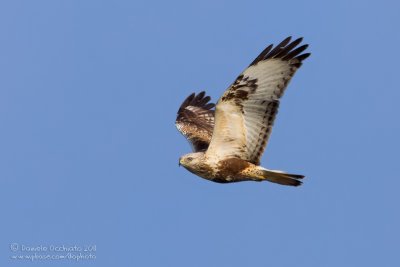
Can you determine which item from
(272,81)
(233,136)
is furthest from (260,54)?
(233,136)

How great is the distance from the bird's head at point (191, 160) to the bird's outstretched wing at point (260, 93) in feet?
2.00

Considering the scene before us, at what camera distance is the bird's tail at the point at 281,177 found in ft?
40.4

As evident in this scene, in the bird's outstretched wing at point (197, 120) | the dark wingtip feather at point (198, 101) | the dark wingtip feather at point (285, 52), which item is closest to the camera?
the dark wingtip feather at point (285, 52)

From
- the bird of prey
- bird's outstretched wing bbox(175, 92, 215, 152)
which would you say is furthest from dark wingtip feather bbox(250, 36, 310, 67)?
bird's outstretched wing bbox(175, 92, 215, 152)

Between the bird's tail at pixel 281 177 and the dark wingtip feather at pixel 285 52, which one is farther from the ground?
the dark wingtip feather at pixel 285 52

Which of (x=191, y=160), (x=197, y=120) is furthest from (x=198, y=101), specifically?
(x=191, y=160)

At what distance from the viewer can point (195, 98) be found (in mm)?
17531

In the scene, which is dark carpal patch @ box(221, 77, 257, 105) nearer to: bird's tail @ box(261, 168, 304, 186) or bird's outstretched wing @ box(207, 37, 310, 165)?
bird's outstretched wing @ box(207, 37, 310, 165)

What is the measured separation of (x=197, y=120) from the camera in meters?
16.3

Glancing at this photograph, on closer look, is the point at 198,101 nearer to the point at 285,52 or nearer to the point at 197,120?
the point at 197,120

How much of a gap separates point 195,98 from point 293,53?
547 centimetres

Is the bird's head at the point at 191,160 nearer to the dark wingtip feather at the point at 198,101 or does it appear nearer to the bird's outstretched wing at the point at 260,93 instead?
the bird's outstretched wing at the point at 260,93

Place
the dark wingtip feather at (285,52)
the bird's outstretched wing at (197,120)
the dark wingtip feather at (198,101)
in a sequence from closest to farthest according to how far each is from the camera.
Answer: the dark wingtip feather at (285,52)
the bird's outstretched wing at (197,120)
the dark wingtip feather at (198,101)

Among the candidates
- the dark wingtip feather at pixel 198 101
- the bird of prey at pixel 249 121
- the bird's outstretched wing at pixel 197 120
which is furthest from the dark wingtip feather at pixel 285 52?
the dark wingtip feather at pixel 198 101
